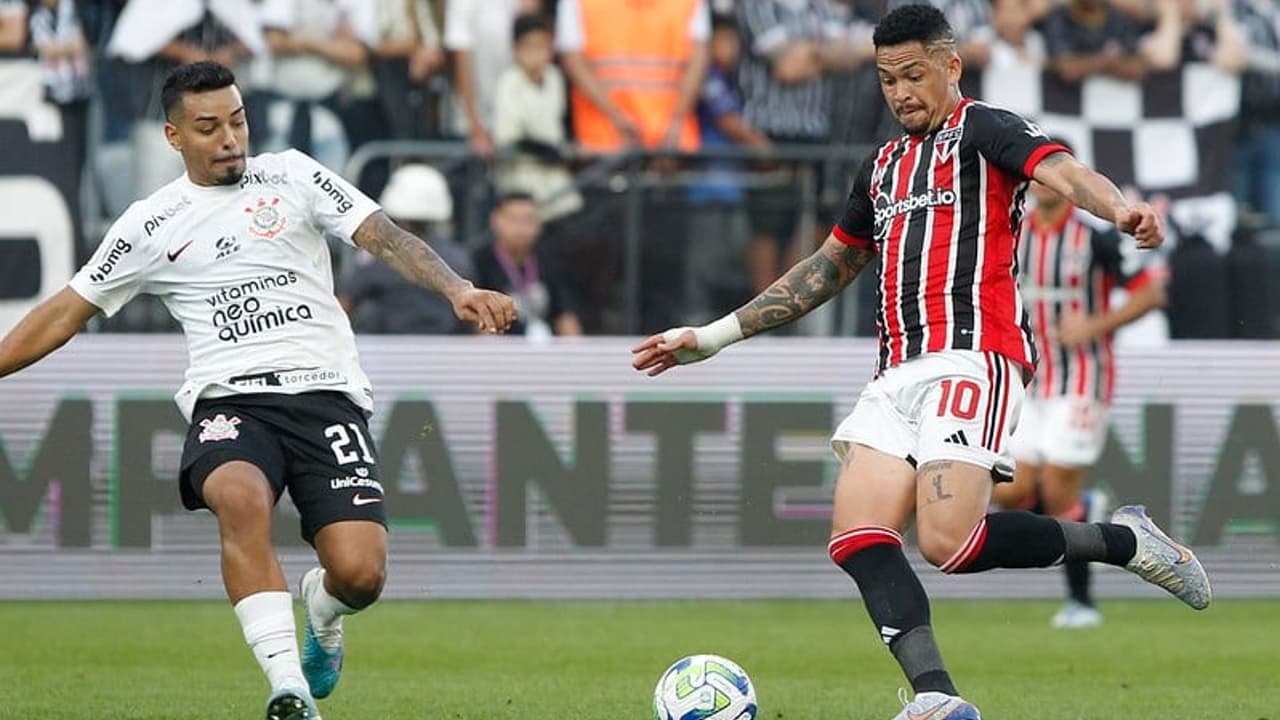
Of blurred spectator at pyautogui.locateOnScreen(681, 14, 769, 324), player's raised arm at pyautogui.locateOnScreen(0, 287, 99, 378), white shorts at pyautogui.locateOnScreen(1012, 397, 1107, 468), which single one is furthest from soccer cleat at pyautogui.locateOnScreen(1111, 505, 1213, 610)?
blurred spectator at pyautogui.locateOnScreen(681, 14, 769, 324)

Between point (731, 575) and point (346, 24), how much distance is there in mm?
4370

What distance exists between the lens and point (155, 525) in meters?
12.8

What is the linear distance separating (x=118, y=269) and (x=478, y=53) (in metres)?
7.26

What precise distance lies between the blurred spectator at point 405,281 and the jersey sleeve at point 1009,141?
669cm

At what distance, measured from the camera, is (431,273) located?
758 centimetres

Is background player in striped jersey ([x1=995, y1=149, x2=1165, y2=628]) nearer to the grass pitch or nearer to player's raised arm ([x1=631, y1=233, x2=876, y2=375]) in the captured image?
the grass pitch

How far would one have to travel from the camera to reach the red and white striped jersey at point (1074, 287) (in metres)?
12.5

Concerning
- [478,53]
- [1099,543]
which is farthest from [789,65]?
[1099,543]

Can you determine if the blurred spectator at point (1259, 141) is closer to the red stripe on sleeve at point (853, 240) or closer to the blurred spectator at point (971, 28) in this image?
the blurred spectator at point (971, 28)

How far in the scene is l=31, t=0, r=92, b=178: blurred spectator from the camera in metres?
14.2

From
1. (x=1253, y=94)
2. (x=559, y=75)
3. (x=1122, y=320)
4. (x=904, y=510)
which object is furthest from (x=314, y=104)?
(x=904, y=510)

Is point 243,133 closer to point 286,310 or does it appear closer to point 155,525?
point 286,310

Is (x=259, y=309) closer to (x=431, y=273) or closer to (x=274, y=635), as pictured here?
(x=431, y=273)

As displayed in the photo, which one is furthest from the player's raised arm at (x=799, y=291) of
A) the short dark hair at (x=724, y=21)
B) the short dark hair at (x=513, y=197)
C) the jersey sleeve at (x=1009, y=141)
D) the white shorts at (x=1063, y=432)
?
the short dark hair at (x=724, y=21)
